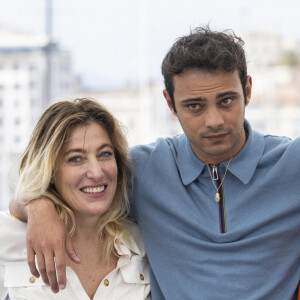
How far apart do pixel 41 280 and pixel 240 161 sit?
0.66 m

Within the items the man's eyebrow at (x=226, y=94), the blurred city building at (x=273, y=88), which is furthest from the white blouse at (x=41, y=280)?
the blurred city building at (x=273, y=88)

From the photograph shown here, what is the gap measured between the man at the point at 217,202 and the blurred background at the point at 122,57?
416 cm

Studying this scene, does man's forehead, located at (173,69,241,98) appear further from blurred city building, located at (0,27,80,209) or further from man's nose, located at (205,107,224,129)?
blurred city building, located at (0,27,80,209)

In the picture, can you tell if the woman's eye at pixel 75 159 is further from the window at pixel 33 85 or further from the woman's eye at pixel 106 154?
the window at pixel 33 85

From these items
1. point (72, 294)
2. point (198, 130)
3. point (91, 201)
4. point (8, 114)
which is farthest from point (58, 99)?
point (8, 114)

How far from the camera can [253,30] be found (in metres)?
9.13

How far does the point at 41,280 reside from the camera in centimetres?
156

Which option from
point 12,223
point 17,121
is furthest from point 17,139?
point 12,223

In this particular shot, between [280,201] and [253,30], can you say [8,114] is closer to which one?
[253,30]

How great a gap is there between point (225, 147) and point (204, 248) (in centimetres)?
29

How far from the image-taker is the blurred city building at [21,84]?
6.58m

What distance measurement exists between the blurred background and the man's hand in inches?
166

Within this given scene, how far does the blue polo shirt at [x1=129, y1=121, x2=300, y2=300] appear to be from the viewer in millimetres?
1484

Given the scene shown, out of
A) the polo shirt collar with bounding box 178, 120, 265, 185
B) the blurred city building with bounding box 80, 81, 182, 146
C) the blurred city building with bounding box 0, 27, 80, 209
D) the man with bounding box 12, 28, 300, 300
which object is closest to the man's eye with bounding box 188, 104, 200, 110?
the man with bounding box 12, 28, 300, 300
